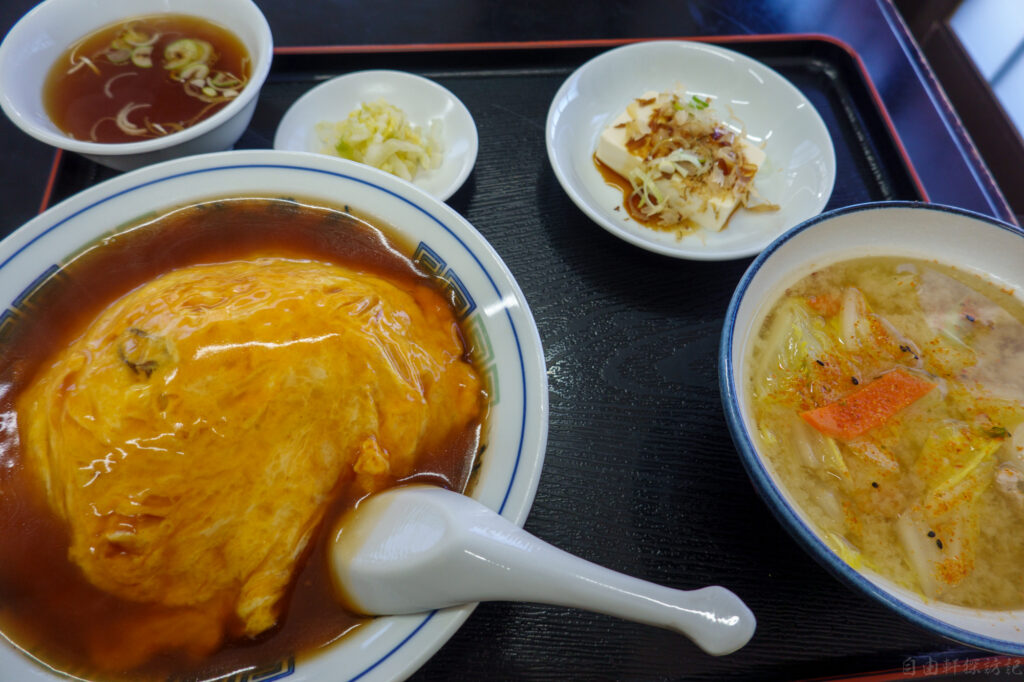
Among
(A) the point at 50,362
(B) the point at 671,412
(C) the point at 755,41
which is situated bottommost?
(A) the point at 50,362

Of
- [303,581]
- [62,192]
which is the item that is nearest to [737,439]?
[303,581]

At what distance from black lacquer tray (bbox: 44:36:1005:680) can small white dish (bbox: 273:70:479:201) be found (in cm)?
8

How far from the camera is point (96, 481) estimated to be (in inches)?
38.4

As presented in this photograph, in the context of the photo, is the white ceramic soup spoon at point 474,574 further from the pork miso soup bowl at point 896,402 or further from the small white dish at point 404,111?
the small white dish at point 404,111

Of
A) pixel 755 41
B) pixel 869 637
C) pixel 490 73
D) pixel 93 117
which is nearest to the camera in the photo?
pixel 869 637

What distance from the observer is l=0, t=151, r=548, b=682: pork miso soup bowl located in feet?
3.25

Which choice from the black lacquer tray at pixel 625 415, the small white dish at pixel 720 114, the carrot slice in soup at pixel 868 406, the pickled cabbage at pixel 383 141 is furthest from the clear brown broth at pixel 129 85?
the carrot slice in soup at pixel 868 406

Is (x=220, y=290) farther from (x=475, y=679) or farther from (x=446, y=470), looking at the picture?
(x=475, y=679)

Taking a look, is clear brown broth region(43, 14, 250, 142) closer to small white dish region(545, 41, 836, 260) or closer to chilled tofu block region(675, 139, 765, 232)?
small white dish region(545, 41, 836, 260)

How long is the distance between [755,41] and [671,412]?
1.70m

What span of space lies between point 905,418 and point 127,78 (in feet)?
7.85

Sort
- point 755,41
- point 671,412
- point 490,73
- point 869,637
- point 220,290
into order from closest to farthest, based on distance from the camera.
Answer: point 220,290 → point 869,637 → point 671,412 → point 490,73 → point 755,41

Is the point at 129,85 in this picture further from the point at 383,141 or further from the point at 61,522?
the point at 61,522

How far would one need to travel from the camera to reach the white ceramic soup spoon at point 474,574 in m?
0.80
